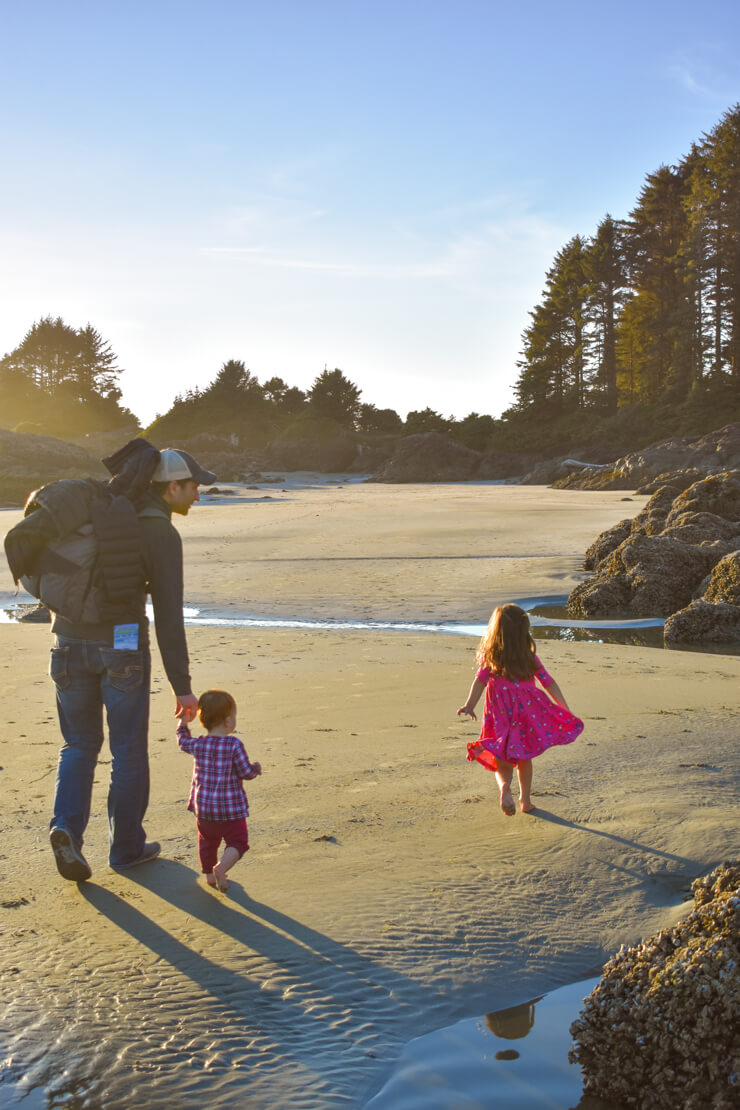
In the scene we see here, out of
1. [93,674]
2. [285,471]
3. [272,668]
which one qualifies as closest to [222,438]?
[285,471]

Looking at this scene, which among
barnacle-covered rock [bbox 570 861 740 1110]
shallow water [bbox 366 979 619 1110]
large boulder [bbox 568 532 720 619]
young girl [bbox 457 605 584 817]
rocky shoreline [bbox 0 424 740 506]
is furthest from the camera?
rocky shoreline [bbox 0 424 740 506]

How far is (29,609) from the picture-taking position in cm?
1297

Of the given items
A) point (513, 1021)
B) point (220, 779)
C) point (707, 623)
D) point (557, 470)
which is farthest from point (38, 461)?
point (513, 1021)

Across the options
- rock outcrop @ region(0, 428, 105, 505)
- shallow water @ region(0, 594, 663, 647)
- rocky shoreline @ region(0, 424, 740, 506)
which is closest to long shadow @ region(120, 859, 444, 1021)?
shallow water @ region(0, 594, 663, 647)

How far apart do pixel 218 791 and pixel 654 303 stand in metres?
53.9

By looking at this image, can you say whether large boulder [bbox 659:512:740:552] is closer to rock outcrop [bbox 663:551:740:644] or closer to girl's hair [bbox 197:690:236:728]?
rock outcrop [bbox 663:551:740:644]

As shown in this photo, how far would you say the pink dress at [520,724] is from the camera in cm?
482

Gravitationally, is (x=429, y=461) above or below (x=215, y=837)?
above

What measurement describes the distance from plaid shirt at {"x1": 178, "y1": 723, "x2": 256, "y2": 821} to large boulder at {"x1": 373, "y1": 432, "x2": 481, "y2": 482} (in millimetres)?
39751

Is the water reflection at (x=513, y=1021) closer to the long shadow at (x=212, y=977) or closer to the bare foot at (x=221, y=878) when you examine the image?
the long shadow at (x=212, y=977)

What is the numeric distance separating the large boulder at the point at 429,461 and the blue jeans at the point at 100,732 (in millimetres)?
39622

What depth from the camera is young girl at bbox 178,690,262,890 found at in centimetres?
395

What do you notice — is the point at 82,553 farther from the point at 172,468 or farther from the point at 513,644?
the point at 513,644

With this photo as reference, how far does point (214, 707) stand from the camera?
4.02m
